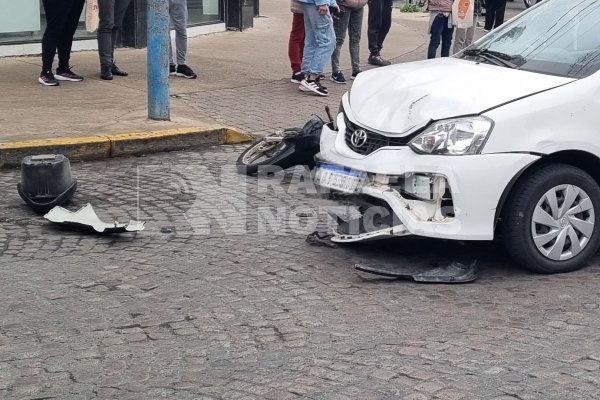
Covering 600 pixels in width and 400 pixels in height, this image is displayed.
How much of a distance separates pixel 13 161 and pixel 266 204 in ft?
7.41

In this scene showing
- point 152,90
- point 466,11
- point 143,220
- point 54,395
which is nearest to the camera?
point 54,395

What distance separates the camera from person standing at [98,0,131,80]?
1099 cm

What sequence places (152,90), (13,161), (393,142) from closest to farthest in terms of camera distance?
(393,142) → (13,161) → (152,90)

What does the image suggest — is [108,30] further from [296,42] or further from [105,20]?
[296,42]

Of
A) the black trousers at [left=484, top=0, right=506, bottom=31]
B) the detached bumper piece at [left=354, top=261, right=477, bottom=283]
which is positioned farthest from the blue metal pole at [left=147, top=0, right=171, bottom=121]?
the black trousers at [left=484, top=0, right=506, bottom=31]

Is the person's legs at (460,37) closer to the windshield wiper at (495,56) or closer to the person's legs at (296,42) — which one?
the person's legs at (296,42)

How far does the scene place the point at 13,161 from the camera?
26.7 feet

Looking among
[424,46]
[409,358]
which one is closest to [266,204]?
[409,358]

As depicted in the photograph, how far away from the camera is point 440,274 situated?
578 cm

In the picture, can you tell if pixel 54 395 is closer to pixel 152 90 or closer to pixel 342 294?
pixel 342 294

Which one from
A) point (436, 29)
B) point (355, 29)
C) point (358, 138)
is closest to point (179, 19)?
point (355, 29)

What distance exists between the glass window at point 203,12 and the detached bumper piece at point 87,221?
905 cm

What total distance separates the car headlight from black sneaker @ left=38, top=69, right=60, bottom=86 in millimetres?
6149

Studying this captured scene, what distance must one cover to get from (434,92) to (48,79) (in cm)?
606
